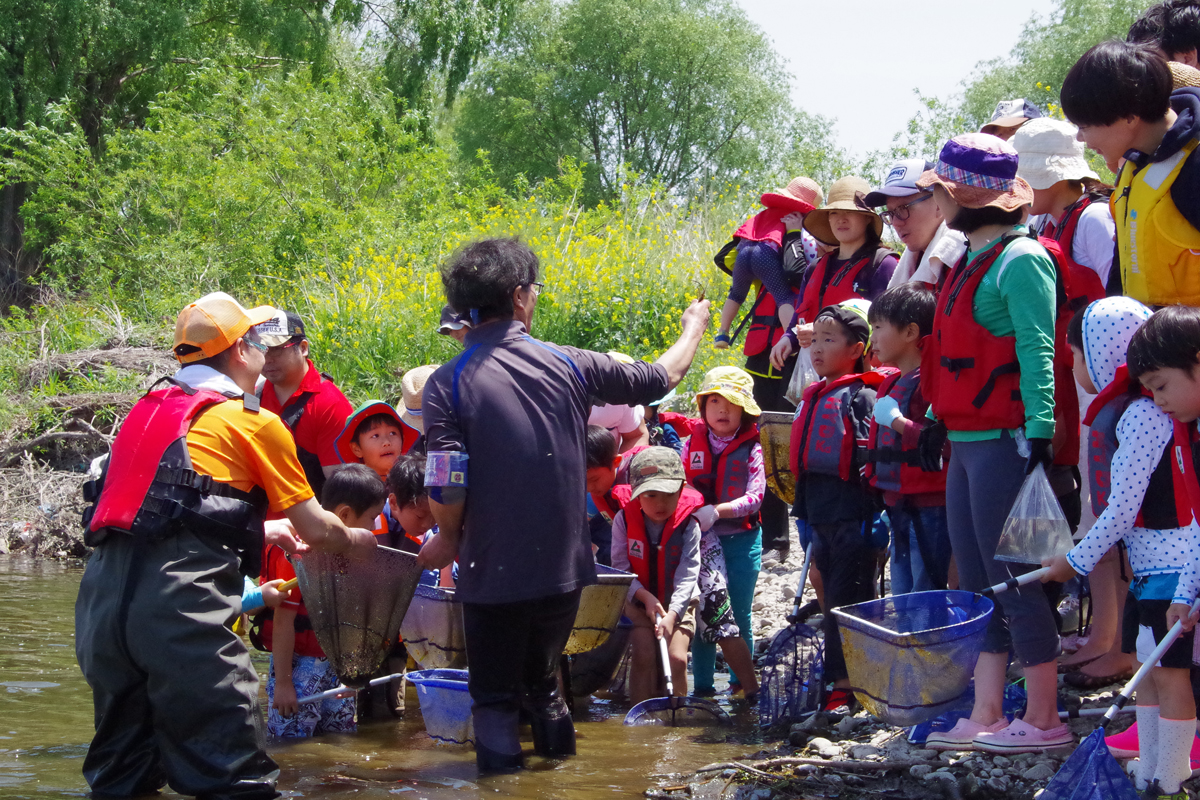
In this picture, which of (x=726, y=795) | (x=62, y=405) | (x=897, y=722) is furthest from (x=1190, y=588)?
(x=62, y=405)

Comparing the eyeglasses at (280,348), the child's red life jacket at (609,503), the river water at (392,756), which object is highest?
the eyeglasses at (280,348)

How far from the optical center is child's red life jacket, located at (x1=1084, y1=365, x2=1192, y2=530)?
3434 millimetres

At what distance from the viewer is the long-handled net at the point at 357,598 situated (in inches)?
171

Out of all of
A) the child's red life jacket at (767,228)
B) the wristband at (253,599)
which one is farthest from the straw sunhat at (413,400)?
the child's red life jacket at (767,228)

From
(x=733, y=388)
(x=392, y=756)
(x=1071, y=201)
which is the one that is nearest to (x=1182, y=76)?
(x=1071, y=201)

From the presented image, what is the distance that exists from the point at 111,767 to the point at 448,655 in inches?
56.8

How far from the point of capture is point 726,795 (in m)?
3.86

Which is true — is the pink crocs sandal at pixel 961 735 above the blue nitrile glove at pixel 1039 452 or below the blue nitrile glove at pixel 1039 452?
below

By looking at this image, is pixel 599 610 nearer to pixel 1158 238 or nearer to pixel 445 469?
pixel 445 469

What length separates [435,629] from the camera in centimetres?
477

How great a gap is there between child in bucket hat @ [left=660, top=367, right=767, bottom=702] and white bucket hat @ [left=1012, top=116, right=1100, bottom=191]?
1.79 m

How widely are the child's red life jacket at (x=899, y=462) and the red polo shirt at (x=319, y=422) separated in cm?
264

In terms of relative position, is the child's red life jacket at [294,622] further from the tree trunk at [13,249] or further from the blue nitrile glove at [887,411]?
the tree trunk at [13,249]

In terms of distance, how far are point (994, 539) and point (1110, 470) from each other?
498mm
